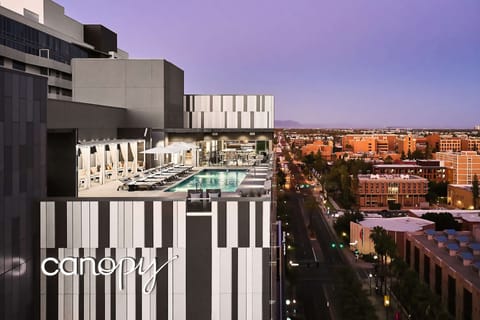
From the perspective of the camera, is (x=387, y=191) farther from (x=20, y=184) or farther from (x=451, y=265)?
(x=20, y=184)

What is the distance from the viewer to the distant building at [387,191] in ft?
332

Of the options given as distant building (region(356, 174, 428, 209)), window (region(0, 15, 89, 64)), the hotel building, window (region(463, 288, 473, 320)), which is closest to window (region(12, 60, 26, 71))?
window (region(0, 15, 89, 64))

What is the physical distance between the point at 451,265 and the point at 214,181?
1080 inches

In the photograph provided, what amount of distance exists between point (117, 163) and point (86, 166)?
10.9 ft

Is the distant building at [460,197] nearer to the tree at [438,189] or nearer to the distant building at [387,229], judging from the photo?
the tree at [438,189]

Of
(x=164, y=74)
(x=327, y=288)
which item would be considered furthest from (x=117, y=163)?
(x=327, y=288)

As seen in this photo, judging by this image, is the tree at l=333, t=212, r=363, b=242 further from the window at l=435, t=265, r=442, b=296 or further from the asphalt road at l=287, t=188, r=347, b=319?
the window at l=435, t=265, r=442, b=296

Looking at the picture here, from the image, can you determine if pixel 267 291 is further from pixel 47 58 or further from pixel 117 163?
pixel 47 58

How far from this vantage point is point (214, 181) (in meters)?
20.1

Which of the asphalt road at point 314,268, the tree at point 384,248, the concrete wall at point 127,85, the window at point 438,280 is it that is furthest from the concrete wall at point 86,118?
the tree at point 384,248

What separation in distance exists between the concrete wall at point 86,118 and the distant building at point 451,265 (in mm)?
25895

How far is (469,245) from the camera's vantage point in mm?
43781

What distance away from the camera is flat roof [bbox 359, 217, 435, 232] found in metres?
59.3

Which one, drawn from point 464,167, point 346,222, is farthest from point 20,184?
point 464,167
